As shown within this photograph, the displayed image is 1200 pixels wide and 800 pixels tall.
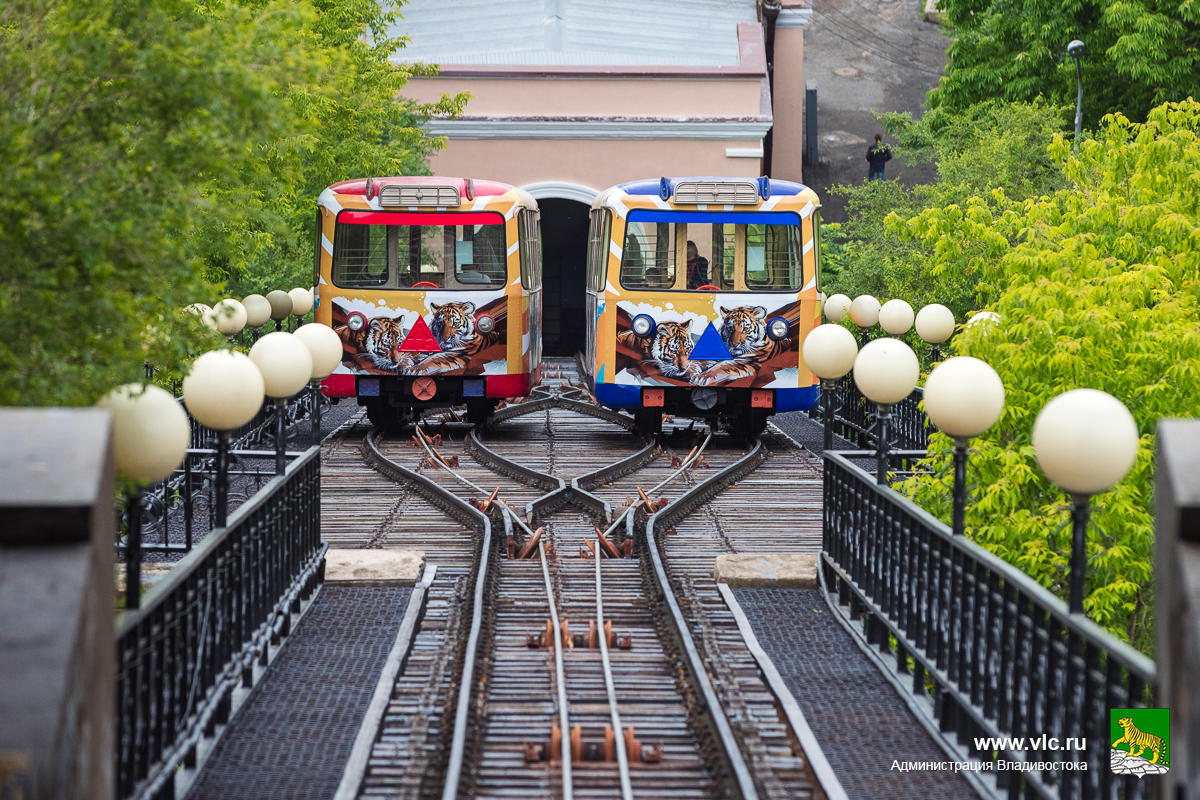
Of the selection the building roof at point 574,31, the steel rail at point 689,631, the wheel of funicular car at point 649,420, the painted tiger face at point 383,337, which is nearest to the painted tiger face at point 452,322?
the painted tiger face at point 383,337

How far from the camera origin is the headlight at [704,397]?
17.5 metres

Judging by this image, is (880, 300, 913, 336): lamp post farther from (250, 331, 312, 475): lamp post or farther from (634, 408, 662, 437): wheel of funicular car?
(250, 331, 312, 475): lamp post

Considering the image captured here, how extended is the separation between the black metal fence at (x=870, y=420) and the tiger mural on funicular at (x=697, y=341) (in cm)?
97

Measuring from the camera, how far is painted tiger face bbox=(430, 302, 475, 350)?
17.9 meters

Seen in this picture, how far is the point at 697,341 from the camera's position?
16.9 metres

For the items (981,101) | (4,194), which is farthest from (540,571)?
(981,101)

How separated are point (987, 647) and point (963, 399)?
52.5 inches

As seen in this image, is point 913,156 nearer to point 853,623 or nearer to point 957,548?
point 853,623

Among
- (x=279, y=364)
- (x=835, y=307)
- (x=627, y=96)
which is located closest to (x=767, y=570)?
(x=279, y=364)

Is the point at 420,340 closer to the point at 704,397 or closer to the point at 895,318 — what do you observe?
the point at 704,397

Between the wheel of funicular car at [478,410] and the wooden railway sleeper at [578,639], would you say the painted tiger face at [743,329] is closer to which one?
the wheel of funicular car at [478,410]

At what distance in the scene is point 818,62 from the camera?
53.8 meters

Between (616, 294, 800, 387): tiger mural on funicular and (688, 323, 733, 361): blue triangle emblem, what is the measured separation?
0.09 ft

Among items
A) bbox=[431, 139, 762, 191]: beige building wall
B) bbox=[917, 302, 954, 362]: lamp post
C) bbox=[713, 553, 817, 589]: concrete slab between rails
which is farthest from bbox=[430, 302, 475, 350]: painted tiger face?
bbox=[431, 139, 762, 191]: beige building wall
